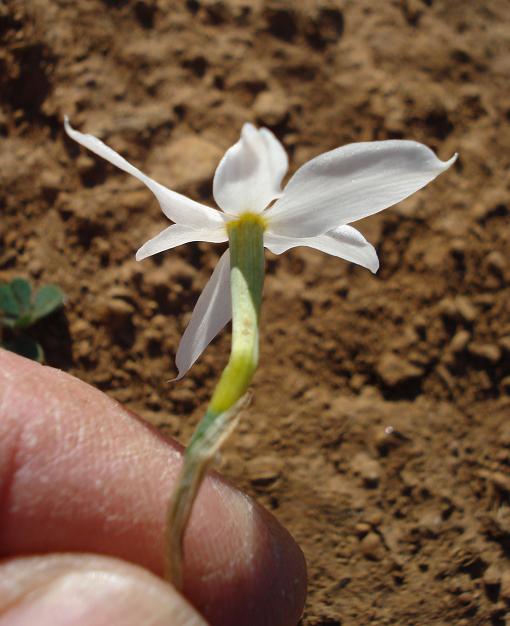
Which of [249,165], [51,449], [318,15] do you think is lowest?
[51,449]

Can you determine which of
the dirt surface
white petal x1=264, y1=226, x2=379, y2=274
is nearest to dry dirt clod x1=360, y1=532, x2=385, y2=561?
the dirt surface

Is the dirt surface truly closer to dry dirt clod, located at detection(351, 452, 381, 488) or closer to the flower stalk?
dry dirt clod, located at detection(351, 452, 381, 488)

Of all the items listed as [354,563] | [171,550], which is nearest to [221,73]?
[354,563]

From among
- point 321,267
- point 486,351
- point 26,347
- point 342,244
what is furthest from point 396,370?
point 26,347

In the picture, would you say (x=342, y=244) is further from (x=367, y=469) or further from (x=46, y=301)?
(x=46, y=301)

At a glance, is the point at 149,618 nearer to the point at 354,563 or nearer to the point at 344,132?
the point at 354,563
